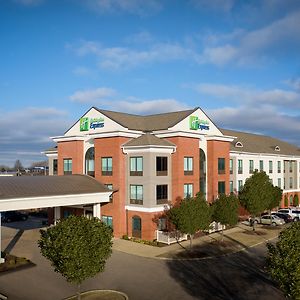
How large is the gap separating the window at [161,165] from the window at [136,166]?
1770 millimetres

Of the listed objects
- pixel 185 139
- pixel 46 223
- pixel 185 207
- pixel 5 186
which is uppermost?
pixel 185 139

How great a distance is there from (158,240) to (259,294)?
15.9 meters

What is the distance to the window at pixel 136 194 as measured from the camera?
124 feet

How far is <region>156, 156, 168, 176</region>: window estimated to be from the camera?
3805cm

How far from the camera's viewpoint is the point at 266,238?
37875 millimetres

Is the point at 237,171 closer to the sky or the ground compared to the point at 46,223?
closer to the sky

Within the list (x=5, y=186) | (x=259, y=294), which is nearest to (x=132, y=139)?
(x=5, y=186)

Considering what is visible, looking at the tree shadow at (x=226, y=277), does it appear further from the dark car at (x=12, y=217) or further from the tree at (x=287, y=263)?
the dark car at (x=12, y=217)

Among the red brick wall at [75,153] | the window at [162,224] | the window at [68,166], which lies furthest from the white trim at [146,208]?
the window at [68,166]

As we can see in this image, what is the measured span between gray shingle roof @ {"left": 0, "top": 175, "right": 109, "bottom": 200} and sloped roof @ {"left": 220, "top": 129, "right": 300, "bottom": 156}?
81.0 feet

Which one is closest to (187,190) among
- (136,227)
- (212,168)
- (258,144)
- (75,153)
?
(212,168)

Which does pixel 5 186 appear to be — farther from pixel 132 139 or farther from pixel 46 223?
pixel 46 223

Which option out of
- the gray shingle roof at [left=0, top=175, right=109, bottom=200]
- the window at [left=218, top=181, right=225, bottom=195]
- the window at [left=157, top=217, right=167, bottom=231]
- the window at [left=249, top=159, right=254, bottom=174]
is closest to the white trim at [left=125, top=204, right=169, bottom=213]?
the window at [left=157, top=217, right=167, bottom=231]

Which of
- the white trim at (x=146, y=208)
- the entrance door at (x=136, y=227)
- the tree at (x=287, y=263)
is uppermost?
the tree at (x=287, y=263)
